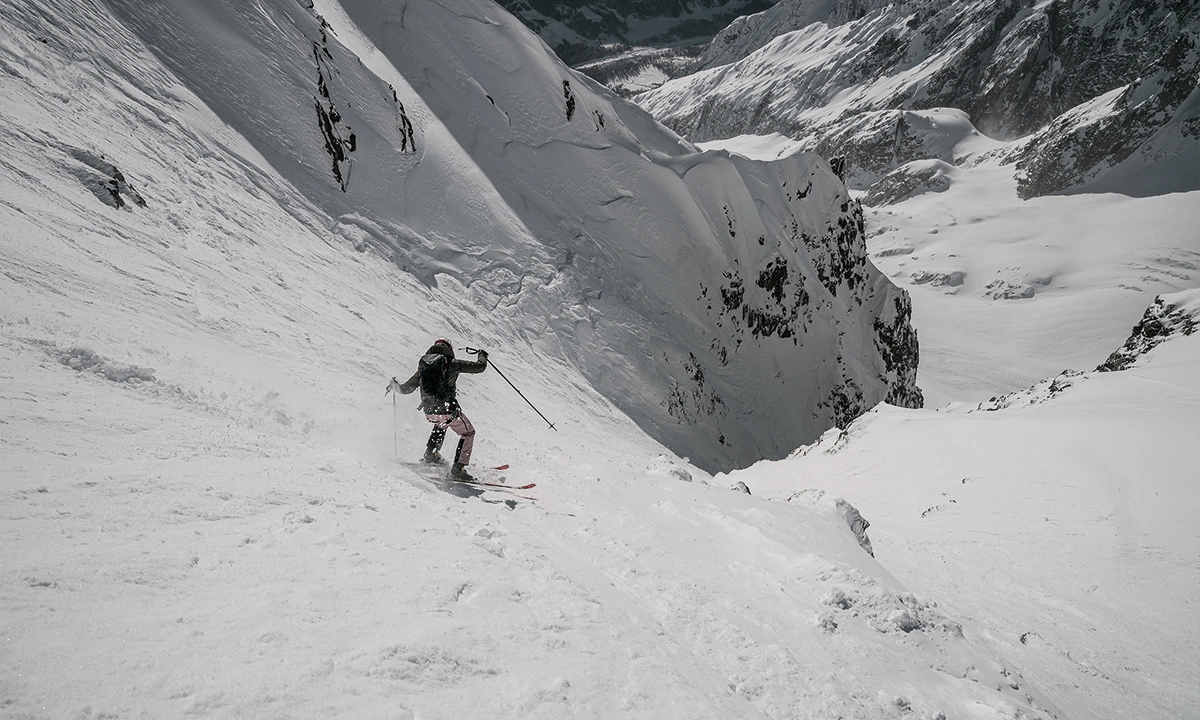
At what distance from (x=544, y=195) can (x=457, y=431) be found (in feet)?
61.9

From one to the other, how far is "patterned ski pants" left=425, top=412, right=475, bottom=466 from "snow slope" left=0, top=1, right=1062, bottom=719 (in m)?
0.60

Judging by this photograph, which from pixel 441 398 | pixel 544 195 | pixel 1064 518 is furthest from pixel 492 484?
pixel 544 195

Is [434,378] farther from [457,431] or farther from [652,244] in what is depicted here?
[652,244]

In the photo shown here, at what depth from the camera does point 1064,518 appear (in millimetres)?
10695

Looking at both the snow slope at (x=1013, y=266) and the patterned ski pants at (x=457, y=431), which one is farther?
the snow slope at (x=1013, y=266)

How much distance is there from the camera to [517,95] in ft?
83.0

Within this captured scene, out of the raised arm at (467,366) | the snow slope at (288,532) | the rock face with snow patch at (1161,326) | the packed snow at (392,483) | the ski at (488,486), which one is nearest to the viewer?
the snow slope at (288,532)

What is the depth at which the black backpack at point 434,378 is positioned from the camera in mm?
7298

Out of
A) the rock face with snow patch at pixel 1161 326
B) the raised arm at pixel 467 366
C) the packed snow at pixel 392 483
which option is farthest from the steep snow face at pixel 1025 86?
the raised arm at pixel 467 366

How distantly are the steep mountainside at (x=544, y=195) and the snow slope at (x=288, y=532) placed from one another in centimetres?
176

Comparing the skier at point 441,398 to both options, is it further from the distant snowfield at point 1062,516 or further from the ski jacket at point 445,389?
the distant snowfield at point 1062,516

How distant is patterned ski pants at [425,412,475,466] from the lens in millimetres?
7326

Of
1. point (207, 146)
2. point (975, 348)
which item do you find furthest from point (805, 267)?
point (975, 348)

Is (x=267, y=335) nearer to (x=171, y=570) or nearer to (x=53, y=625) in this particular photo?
(x=171, y=570)
